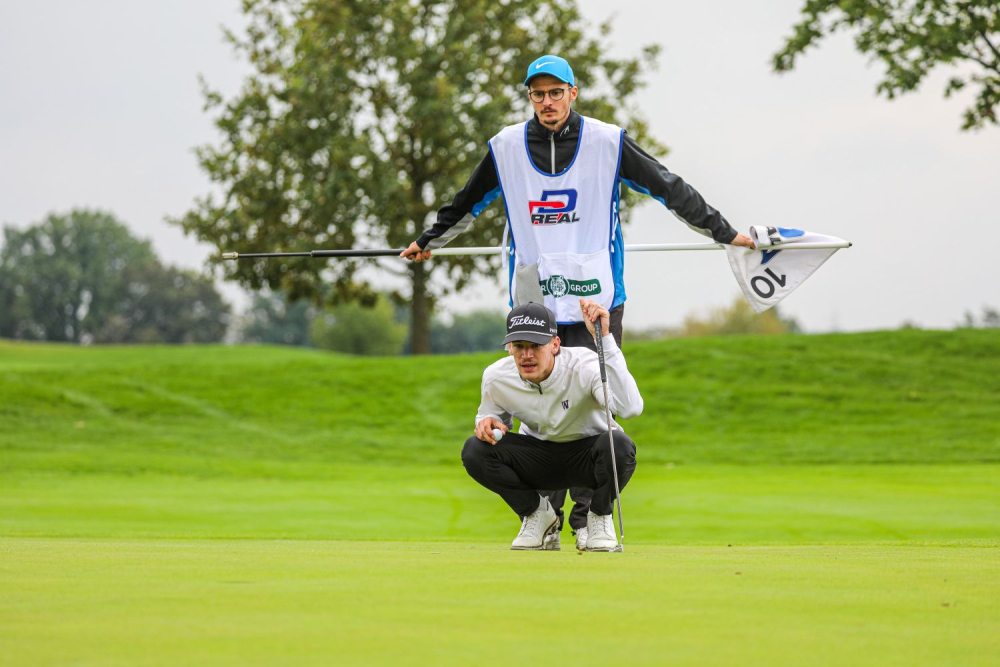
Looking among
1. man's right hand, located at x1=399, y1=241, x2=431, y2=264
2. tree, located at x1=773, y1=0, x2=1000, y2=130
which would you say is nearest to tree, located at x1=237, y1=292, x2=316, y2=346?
tree, located at x1=773, y1=0, x2=1000, y2=130

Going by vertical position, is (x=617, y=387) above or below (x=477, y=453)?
above

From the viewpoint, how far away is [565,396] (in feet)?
20.6

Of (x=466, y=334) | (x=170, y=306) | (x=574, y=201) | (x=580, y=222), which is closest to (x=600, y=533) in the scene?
(x=580, y=222)

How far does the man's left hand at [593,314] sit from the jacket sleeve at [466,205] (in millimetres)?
1167

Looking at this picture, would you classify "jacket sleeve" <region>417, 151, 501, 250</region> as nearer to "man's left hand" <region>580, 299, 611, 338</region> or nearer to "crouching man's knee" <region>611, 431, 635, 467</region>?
"man's left hand" <region>580, 299, 611, 338</region>

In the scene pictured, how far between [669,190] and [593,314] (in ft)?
3.04

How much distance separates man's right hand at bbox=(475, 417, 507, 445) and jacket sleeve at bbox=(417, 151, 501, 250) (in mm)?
1392

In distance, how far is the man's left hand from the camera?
615 centimetres

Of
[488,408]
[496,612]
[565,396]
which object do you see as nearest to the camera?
→ [496,612]

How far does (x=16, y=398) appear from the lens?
82.0 feet

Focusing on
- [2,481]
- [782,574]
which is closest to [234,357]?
[2,481]

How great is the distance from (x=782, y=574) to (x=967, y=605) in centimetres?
84

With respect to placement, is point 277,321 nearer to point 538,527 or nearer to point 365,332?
point 365,332

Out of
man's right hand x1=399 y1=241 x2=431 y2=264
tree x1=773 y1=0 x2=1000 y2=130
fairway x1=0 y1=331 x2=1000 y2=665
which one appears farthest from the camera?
tree x1=773 y1=0 x2=1000 y2=130
